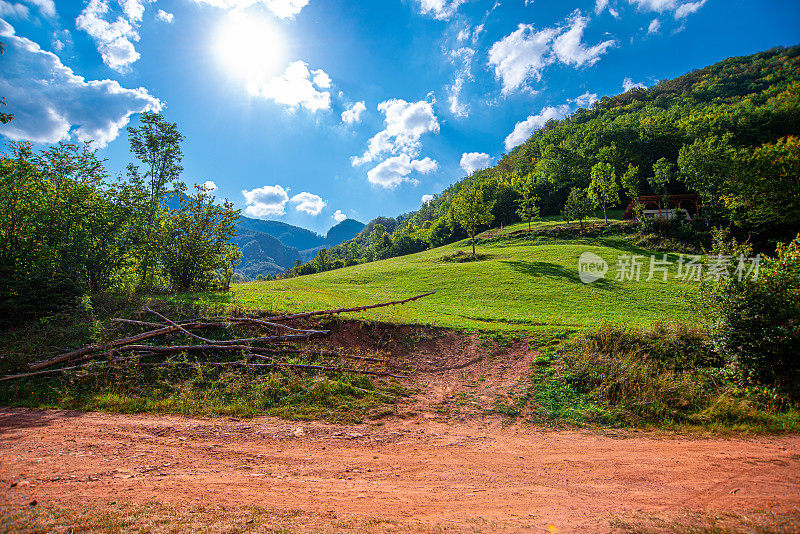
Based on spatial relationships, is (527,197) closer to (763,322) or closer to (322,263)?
(322,263)

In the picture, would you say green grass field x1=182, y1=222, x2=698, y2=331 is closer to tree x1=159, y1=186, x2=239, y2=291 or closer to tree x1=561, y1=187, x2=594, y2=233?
tree x1=159, y1=186, x2=239, y2=291

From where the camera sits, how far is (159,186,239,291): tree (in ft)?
72.2

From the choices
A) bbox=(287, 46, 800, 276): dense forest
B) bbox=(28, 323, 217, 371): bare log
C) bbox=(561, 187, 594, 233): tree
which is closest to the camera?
bbox=(28, 323, 217, 371): bare log

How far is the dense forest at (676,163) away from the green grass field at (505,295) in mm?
10569

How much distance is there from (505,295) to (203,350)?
75.5ft

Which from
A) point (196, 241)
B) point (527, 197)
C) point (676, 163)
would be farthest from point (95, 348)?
point (676, 163)

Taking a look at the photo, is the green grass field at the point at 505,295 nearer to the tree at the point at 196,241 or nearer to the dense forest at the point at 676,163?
the tree at the point at 196,241

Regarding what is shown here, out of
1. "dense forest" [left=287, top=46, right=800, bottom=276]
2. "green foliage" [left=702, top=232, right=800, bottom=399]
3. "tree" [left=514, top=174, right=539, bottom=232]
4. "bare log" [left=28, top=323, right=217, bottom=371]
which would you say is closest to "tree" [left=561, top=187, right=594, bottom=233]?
"dense forest" [left=287, top=46, right=800, bottom=276]

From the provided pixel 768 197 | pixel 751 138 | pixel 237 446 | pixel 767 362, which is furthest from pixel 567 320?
pixel 751 138

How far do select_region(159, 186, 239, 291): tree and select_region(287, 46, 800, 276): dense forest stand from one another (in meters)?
30.8

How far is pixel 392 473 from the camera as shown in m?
6.27

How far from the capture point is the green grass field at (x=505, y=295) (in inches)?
711

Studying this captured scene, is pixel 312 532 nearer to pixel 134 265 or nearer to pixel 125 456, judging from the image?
pixel 125 456

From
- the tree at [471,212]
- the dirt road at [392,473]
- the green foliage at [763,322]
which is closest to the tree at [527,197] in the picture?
the tree at [471,212]
